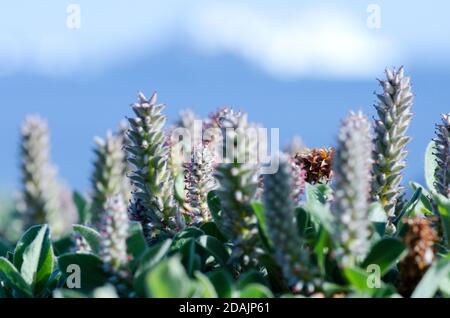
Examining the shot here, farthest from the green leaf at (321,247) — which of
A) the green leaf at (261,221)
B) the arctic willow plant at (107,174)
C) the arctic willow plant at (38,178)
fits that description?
the arctic willow plant at (38,178)

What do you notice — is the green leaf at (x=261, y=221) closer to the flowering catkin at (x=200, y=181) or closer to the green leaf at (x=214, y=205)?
the green leaf at (x=214, y=205)

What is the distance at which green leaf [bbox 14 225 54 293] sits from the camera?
2.58m

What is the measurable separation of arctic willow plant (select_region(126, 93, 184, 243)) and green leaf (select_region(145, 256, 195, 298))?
37.7 inches

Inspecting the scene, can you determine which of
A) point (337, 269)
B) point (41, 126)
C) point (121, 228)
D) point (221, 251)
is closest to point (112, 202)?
point (121, 228)

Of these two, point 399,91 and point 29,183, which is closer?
point 399,91

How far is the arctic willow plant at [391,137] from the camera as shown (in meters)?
2.81

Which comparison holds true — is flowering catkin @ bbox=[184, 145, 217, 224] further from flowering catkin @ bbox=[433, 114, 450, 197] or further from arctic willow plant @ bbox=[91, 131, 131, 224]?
arctic willow plant @ bbox=[91, 131, 131, 224]

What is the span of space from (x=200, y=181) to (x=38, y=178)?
5061 millimetres

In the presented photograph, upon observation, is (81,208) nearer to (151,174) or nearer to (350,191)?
(151,174)

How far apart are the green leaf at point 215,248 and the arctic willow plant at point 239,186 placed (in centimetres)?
12

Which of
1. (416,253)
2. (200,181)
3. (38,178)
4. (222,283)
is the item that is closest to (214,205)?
(200,181)

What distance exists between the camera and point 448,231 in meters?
2.52
